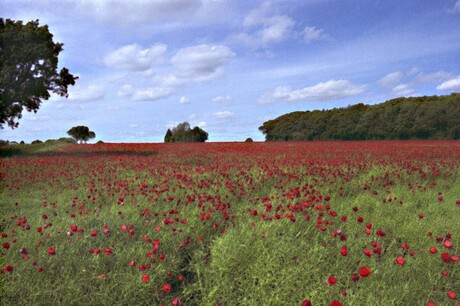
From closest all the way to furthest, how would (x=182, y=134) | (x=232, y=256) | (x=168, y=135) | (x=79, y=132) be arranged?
(x=232, y=256), (x=182, y=134), (x=168, y=135), (x=79, y=132)

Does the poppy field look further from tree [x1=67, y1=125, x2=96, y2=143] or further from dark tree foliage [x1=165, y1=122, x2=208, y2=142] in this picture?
tree [x1=67, y1=125, x2=96, y2=143]

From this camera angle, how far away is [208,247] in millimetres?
4609

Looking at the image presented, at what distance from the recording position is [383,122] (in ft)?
118

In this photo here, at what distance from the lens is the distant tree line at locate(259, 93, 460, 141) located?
1304 inches

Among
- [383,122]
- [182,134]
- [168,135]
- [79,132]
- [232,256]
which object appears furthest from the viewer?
[79,132]

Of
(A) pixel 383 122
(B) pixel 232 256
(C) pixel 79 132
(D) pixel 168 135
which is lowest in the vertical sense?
(B) pixel 232 256

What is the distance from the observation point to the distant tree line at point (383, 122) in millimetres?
33125

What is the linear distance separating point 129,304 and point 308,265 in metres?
1.79

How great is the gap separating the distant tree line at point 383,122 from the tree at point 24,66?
2674 cm

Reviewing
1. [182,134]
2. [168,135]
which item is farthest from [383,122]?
[168,135]

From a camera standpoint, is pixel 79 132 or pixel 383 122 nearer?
pixel 383 122

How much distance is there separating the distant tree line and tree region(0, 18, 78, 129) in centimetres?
2674

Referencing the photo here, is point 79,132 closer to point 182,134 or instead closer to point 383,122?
point 182,134

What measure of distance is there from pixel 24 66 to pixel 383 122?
30332 mm
